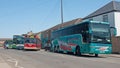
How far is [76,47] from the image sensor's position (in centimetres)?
3216

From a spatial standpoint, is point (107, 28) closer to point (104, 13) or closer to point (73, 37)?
point (73, 37)

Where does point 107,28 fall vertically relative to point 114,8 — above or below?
below

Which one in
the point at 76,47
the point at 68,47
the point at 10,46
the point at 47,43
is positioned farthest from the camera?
A: the point at 10,46

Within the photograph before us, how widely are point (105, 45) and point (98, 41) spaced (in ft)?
2.69

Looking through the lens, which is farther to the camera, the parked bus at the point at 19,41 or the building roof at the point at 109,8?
the parked bus at the point at 19,41

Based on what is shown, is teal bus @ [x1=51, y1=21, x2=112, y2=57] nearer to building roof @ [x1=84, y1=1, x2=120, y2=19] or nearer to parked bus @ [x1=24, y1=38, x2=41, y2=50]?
building roof @ [x1=84, y1=1, x2=120, y2=19]

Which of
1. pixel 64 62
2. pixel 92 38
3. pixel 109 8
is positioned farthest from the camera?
pixel 109 8

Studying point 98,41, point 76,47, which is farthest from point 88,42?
point 76,47

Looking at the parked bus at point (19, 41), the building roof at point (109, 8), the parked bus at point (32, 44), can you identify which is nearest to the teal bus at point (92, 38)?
the building roof at point (109, 8)

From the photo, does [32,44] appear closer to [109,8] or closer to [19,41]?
[19,41]

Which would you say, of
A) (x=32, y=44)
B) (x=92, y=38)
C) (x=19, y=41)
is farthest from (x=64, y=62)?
(x=19, y=41)

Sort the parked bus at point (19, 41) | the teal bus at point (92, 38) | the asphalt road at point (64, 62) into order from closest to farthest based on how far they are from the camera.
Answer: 1. the asphalt road at point (64, 62)
2. the teal bus at point (92, 38)
3. the parked bus at point (19, 41)

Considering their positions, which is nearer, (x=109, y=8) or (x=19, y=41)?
(x=109, y=8)

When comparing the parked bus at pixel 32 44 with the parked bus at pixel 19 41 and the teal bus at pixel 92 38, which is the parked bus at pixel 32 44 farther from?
the teal bus at pixel 92 38
